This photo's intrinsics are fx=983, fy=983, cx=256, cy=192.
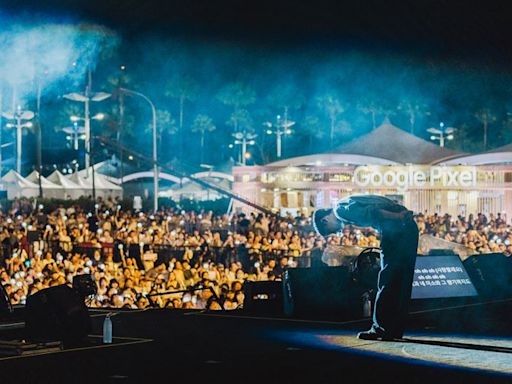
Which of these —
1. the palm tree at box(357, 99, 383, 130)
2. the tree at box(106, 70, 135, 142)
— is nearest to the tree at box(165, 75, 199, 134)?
the tree at box(106, 70, 135, 142)

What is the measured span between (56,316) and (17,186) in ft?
109

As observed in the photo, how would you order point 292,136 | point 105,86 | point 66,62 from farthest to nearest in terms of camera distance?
1. point 292,136
2. point 105,86
3. point 66,62

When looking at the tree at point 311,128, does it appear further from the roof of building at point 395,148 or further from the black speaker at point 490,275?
the black speaker at point 490,275

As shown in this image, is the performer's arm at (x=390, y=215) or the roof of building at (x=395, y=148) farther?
the roof of building at (x=395, y=148)

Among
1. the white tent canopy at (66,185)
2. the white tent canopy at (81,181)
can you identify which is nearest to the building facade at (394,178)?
the white tent canopy at (81,181)

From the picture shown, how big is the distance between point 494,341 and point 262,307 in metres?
3.99

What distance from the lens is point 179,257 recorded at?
72.8 ft

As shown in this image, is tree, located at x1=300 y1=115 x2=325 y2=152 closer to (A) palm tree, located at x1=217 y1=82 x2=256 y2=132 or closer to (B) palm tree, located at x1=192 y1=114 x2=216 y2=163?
(A) palm tree, located at x1=217 y1=82 x2=256 y2=132

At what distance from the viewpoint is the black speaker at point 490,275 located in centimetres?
1592

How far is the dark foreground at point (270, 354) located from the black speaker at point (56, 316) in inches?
10.5

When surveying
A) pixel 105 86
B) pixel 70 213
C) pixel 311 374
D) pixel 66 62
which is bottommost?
pixel 311 374

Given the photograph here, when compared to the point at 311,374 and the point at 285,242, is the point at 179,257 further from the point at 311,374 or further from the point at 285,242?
the point at 311,374

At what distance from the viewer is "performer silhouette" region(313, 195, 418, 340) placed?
10180 mm

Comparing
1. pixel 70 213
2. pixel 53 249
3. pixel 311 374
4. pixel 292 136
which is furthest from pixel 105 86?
pixel 311 374
